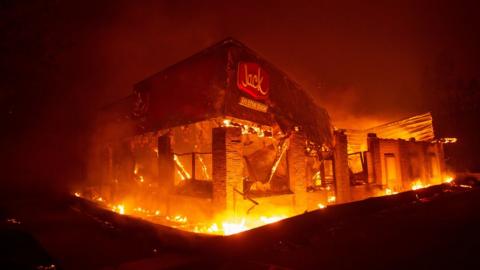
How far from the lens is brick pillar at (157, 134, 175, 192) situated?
11.8 meters

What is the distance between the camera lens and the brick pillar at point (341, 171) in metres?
13.3

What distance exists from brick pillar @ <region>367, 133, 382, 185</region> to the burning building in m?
0.05

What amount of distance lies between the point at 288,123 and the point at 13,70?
15.7m

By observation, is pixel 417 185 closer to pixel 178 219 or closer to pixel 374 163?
pixel 374 163

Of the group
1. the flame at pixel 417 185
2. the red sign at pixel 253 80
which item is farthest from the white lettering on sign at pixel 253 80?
the flame at pixel 417 185

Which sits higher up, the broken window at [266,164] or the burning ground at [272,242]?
the broken window at [266,164]

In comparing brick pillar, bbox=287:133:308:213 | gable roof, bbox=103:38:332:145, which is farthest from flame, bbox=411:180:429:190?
brick pillar, bbox=287:133:308:213

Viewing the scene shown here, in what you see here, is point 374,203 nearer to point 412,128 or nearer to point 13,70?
point 412,128

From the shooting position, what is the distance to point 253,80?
1027cm

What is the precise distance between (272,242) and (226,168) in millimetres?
2897

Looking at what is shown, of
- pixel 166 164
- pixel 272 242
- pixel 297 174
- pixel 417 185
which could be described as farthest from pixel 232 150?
pixel 417 185

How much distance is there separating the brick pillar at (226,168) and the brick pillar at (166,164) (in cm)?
343

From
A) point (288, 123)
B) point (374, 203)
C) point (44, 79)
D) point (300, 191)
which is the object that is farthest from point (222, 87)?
point (44, 79)

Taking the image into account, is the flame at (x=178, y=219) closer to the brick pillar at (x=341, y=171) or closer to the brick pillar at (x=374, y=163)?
the brick pillar at (x=341, y=171)
